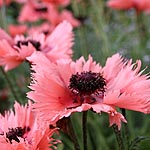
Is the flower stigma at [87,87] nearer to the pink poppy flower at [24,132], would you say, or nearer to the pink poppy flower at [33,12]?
the pink poppy flower at [24,132]

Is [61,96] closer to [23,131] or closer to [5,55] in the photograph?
[23,131]

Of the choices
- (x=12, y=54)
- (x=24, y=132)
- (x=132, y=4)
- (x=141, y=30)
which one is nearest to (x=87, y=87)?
(x=24, y=132)

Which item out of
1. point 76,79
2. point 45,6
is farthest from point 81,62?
point 45,6

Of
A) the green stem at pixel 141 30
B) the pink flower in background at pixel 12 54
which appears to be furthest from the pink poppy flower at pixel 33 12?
the pink flower in background at pixel 12 54

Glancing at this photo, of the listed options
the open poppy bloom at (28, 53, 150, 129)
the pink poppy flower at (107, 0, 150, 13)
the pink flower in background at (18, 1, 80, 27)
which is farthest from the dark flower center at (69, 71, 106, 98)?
the pink flower in background at (18, 1, 80, 27)

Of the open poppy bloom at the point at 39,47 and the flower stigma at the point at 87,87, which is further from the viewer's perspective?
the open poppy bloom at the point at 39,47

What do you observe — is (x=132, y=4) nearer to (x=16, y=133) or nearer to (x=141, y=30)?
(x=141, y=30)

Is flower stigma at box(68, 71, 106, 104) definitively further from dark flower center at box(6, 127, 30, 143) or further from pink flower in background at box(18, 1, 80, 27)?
pink flower in background at box(18, 1, 80, 27)
